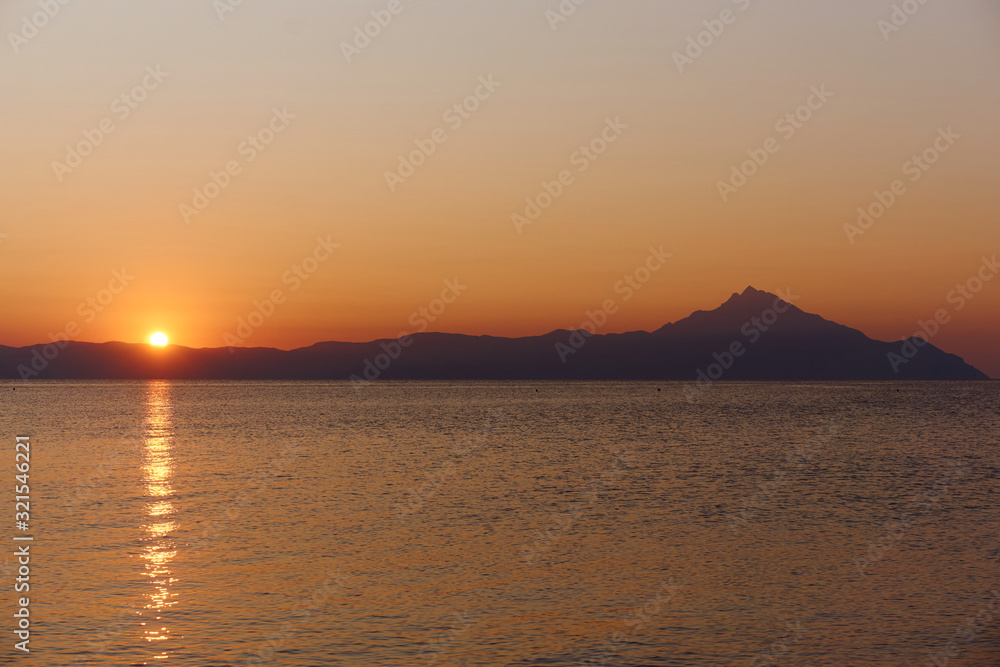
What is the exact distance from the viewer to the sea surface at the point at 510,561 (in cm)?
2311

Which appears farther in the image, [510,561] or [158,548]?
[158,548]

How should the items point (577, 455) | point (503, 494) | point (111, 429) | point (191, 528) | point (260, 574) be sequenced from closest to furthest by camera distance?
point (260, 574) < point (191, 528) < point (503, 494) < point (577, 455) < point (111, 429)

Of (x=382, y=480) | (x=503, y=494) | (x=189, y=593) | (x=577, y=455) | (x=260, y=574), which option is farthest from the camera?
(x=577, y=455)

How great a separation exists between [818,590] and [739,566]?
12.5 feet

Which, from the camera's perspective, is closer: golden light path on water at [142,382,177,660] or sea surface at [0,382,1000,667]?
sea surface at [0,382,1000,667]

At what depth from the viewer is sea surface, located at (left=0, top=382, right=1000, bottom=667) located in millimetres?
23109

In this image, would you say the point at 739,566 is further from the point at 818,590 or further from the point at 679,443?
the point at 679,443

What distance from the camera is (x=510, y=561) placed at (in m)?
33.0

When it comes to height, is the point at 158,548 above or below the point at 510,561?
above

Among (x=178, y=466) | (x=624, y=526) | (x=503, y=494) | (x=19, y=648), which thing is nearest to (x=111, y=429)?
(x=178, y=466)

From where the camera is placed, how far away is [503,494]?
52406mm

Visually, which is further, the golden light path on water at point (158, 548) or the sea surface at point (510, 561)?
the golden light path on water at point (158, 548)

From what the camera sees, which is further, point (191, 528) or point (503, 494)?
point (503, 494)

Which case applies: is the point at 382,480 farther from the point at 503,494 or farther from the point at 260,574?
the point at 260,574
